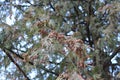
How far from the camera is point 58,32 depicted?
397cm

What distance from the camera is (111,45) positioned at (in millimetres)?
4090

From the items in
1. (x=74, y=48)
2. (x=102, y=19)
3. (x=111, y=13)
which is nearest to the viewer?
(x=74, y=48)

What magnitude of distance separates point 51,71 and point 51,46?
1.13 meters

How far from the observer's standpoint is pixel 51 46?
3.14 meters

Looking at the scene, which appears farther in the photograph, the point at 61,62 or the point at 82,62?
the point at 61,62

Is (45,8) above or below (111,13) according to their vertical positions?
above

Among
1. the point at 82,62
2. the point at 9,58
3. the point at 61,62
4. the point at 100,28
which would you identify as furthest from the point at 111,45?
the point at 9,58

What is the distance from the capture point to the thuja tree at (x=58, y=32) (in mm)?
3809

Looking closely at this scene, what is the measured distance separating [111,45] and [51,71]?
0.93 m

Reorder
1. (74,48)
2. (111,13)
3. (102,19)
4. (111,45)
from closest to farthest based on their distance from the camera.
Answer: (74,48)
(111,13)
(111,45)
(102,19)

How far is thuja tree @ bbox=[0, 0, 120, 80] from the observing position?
381cm

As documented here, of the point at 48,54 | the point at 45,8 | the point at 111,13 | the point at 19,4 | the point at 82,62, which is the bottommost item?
the point at 82,62

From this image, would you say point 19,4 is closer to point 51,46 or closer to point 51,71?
point 51,71

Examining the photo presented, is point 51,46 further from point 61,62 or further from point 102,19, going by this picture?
point 102,19
